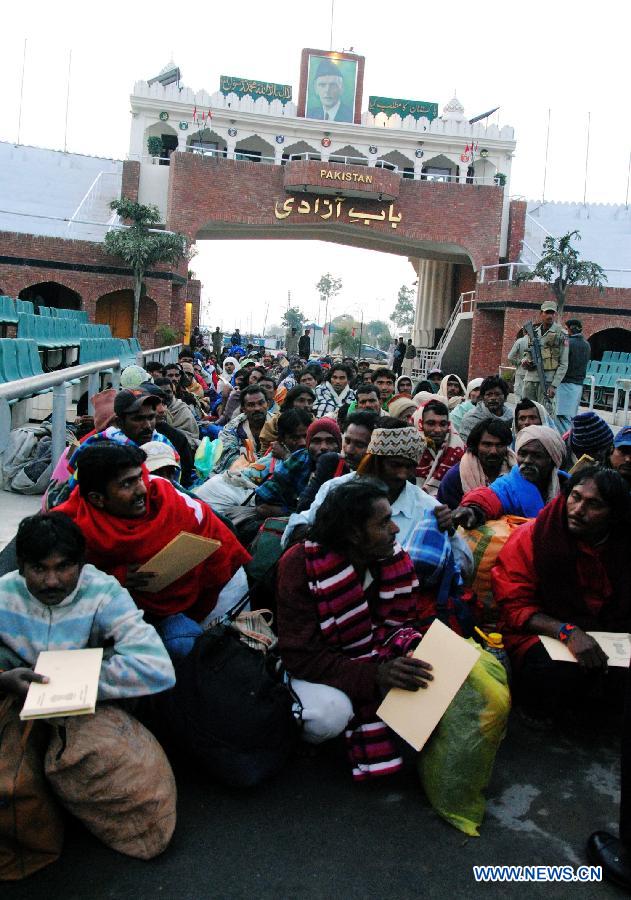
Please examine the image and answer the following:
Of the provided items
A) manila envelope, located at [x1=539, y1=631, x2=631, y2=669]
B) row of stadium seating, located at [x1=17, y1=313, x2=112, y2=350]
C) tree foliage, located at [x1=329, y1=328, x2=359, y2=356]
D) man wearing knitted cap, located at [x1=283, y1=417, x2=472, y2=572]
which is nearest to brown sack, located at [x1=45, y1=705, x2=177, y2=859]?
man wearing knitted cap, located at [x1=283, y1=417, x2=472, y2=572]

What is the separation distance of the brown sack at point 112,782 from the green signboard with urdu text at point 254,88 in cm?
3235

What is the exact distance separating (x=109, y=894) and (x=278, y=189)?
2485cm

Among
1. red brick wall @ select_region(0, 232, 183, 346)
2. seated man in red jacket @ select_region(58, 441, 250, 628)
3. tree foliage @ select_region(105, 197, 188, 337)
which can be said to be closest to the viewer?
seated man in red jacket @ select_region(58, 441, 250, 628)

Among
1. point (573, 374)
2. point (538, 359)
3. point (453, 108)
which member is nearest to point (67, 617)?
point (538, 359)

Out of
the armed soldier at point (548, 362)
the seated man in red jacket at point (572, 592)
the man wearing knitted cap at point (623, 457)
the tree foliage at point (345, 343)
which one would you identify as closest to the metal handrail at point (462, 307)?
the tree foliage at point (345, 343)

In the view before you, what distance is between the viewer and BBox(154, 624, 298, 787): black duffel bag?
2576 mm

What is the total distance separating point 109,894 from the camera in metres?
2.10

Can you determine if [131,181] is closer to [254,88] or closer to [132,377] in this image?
[254,88]

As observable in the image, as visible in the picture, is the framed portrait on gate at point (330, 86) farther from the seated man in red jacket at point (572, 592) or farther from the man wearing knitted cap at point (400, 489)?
the seated man in red jacket at point (572, 592)

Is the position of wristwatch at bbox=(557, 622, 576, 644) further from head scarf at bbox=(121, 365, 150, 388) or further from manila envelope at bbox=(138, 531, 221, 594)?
head scarf at bbox=(121, 365, 150, 388)

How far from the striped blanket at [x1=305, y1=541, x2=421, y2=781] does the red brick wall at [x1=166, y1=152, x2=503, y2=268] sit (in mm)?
23422

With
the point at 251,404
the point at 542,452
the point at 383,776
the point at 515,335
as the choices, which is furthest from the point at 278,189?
the point at 383,776

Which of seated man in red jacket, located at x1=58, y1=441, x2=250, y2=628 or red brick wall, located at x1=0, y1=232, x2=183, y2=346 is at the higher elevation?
red brick wall, located at x1=0, y1=232, x2=183, y2=346

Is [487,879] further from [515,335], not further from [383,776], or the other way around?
[515,335]
